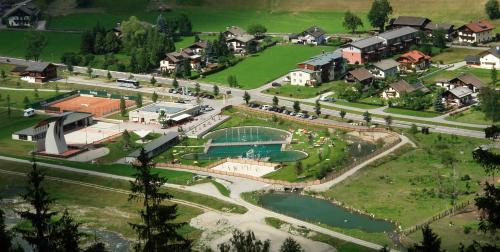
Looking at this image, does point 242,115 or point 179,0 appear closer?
point 242,115

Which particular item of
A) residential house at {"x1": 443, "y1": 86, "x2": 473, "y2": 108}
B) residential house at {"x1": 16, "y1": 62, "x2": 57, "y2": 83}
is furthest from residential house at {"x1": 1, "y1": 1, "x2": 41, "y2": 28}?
residential house at {"x1": 443, "y1": 86, "x2": 473, "y2": 108}

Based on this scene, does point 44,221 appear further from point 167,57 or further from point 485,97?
point 167,57

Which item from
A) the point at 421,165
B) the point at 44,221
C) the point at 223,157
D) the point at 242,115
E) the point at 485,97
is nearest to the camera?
the point at 44,221

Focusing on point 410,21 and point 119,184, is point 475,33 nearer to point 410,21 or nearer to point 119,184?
point 410,21

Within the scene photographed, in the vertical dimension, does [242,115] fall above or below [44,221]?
below

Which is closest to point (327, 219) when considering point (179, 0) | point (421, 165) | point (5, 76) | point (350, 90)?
point (421, 165)

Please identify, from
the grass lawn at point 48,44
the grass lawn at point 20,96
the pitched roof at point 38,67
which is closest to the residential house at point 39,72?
the pitched roof at point 38,67
